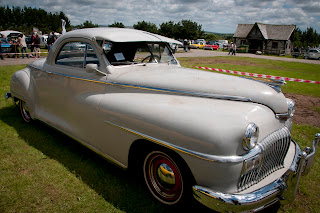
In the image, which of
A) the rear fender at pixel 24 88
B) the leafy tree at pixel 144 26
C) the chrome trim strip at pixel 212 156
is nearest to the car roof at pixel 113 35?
the rear fender at pixel 24 88

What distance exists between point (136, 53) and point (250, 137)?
2.27 metres

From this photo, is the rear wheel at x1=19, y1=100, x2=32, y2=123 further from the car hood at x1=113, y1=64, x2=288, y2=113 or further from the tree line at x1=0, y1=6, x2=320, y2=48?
the tree line at x1=0, y1=6, x2=320, y2=48

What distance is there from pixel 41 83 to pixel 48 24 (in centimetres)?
8893

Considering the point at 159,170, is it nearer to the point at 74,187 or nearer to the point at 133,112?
the point at 133,112

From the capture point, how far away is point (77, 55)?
135 inches

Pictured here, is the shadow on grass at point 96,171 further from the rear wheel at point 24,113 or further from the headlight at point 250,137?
the headlight at point 250,137

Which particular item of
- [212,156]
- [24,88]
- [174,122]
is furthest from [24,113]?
[212,156]

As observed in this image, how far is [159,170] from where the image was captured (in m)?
2.35

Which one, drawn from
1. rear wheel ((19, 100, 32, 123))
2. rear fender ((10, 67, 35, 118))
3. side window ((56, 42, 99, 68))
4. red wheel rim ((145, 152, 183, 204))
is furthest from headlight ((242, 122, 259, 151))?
rear wheel ((19, 100, 32, 123))

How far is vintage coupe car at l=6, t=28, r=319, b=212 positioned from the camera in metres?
1.87

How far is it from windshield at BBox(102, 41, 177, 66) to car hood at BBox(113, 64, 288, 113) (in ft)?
0.98

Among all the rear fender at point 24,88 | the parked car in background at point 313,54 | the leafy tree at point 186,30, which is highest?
the leafy tree at point 186,30

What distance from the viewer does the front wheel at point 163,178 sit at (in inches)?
86.6

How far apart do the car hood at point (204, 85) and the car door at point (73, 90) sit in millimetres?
361
